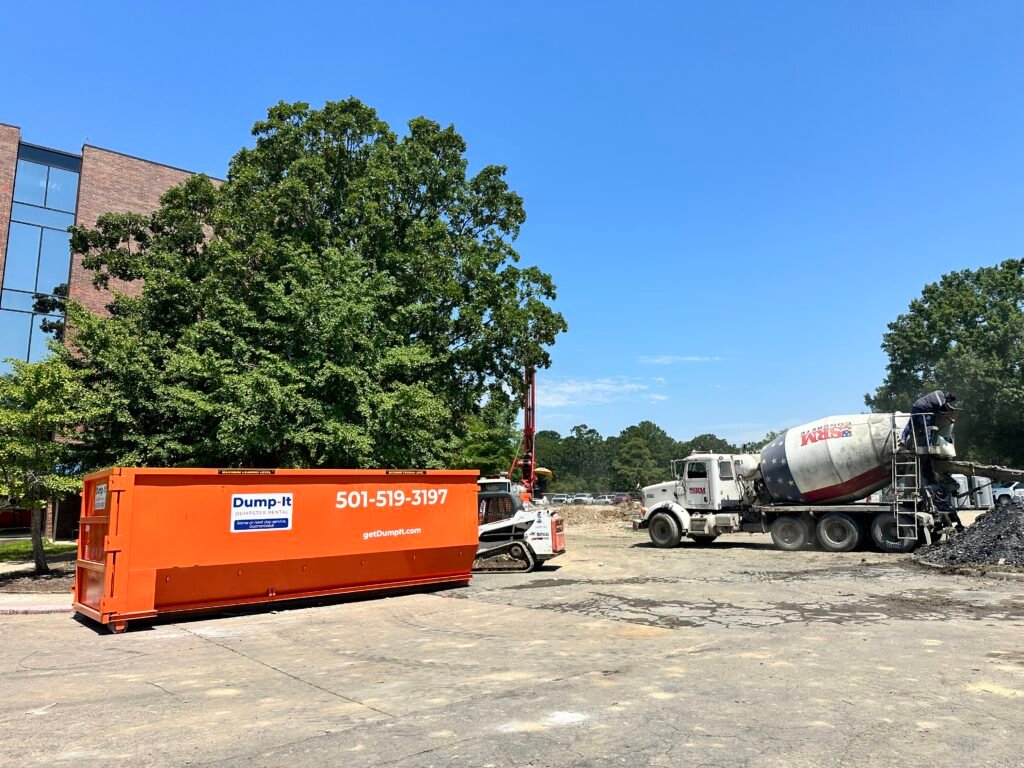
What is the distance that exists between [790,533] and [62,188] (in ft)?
106

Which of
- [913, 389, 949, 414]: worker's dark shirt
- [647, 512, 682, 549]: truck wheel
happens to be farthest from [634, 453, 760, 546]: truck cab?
[913, 389, 949, 414]: worker's dark shirt

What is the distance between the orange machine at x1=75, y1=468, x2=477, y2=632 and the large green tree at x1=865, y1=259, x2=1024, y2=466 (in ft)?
145

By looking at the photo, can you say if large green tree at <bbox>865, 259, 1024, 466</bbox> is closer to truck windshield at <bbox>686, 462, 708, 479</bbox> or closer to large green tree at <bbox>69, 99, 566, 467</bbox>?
truck windshield at <bbox>686, 462, 708, 479</bbox>

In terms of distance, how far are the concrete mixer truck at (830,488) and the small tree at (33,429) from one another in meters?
17.7

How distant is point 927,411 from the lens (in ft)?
64.5

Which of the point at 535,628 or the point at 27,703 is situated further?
the point at 535,628

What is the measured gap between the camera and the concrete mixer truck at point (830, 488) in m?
19.7

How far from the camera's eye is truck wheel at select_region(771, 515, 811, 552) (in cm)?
2184

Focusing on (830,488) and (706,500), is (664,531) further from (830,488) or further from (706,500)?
(830,488)

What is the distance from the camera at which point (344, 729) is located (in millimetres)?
5406

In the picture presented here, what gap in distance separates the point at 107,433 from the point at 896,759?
20.2 m

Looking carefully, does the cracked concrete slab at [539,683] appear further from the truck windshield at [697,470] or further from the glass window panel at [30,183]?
the glass window panel at [30,183]

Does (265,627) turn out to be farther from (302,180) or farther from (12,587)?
(302,180)

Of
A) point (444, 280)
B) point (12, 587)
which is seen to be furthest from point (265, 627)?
point (444, 280)
